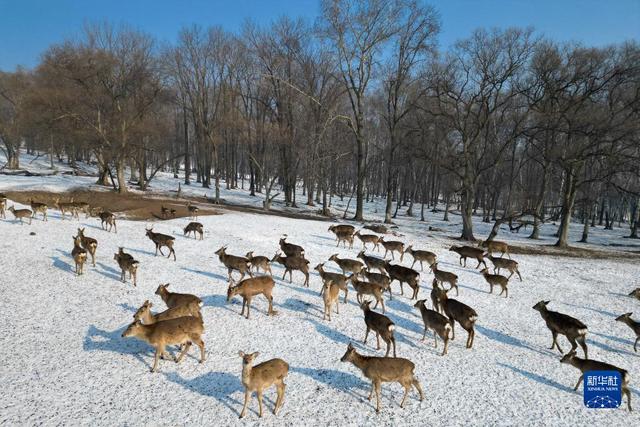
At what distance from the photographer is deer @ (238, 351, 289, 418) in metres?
6.84

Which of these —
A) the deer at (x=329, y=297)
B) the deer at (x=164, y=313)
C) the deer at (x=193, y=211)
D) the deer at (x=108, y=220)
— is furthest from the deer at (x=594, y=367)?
the deer at (x=193, y=211)

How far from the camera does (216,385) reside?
7.69m

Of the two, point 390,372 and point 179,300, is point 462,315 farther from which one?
point 179,300

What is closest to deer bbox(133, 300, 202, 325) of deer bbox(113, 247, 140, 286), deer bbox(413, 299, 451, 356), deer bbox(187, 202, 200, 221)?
deer bbox(113, 247, 140, 286)

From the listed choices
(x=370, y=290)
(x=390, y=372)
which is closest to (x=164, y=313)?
(x=390, y=372)

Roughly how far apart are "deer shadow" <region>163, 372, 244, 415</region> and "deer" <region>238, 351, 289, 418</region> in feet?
1.53

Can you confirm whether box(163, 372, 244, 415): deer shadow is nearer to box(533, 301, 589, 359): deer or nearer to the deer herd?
the deer herd

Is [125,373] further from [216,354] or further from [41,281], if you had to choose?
[41,281]

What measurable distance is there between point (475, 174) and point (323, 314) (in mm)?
23491

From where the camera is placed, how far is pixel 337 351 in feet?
30.8

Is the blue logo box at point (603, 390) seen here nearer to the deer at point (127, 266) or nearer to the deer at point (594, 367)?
the deer at point (594, 367)

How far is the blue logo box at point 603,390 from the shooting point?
8008 mm

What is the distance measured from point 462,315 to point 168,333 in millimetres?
7824

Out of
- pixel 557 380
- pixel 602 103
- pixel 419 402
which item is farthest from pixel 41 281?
pixel 602 103
